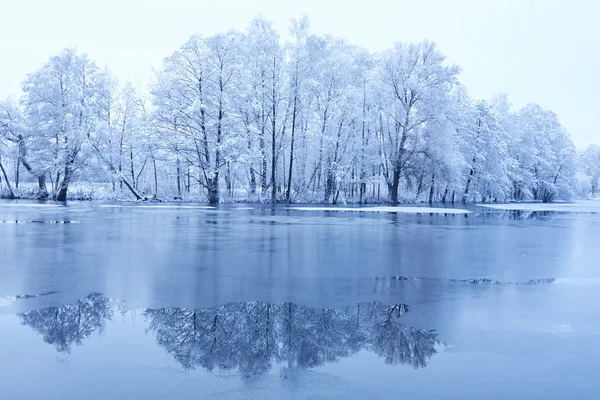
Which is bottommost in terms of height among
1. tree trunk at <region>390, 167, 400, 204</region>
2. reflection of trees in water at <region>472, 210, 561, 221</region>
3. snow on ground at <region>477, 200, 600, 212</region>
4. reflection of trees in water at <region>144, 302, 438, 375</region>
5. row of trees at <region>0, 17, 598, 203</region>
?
reflection of trees in water at <region>144, 302, 438, 375</region>

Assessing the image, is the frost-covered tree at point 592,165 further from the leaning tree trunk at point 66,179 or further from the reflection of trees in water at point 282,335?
the reflection of trees in water at point 282,335

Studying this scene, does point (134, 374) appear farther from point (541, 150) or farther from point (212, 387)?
point (541, 150)

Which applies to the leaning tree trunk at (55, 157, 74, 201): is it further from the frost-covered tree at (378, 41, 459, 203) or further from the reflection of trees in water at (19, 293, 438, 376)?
the reflection of trees in water at (19, 293, 438, 376)

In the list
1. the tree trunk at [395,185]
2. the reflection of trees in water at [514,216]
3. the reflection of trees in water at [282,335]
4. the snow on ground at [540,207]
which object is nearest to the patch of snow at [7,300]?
the reflection of trees in water at [282,335]

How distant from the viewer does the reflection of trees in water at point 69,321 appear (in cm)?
555

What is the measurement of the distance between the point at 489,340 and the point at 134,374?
3850 millimetres

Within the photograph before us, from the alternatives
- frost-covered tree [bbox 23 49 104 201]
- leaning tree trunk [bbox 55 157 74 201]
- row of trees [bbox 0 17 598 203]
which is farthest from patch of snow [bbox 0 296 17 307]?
leaning tree trunk [bbox 55 157 74 201]

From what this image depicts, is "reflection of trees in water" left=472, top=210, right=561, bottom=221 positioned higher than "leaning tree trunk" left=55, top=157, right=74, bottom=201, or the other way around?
"leaning tree trunk" left=55, top=157, right=74, bottom=201

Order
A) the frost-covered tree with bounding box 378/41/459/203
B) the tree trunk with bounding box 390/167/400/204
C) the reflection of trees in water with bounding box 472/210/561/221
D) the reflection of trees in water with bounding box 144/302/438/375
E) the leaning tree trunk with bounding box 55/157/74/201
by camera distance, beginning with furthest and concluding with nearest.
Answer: the tree trunk with bounding box 390/167/400/204, the frost-covered tree with bounding box 378/41/459/203, the leaning tree trunk with bounding box 55/157/74/201, the reflection of trees in water with bounding box 472/210/561/221, the reflection of trees in water with bounding box 144/302/438/375

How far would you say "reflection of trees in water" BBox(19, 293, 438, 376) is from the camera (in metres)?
5.09

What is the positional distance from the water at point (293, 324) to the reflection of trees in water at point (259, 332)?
0.08 feet

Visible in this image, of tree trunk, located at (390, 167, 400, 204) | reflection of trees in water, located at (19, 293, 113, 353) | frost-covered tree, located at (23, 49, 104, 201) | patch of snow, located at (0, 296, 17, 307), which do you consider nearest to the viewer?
reflection of trees in water, located at (19, 293, 113, 353)

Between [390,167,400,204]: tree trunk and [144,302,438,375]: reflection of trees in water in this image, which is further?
[390,167,400,204]: tree trunk

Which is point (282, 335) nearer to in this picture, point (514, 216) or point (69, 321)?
point (69, 321)
